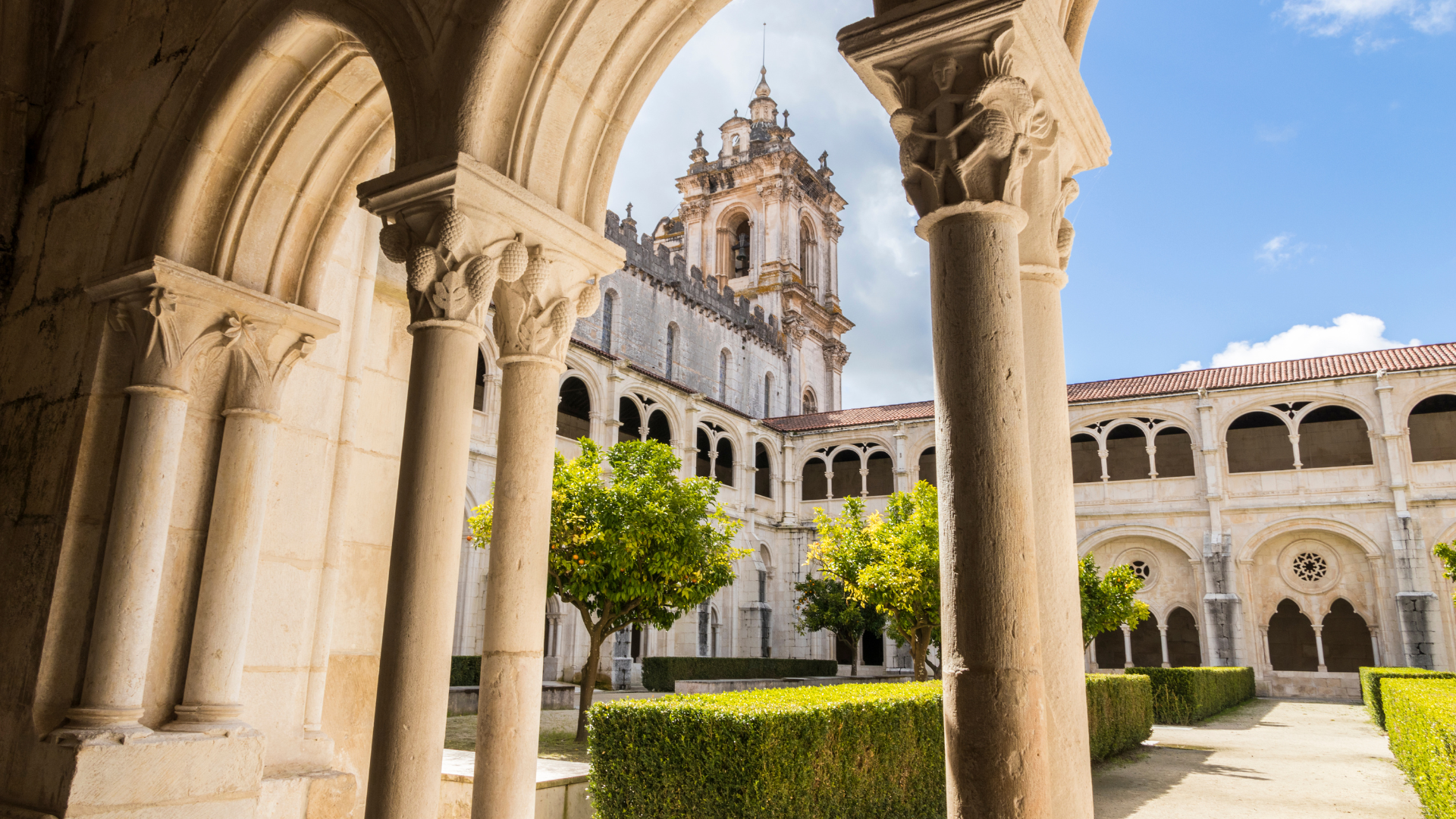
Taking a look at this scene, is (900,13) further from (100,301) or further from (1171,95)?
(1171,95)

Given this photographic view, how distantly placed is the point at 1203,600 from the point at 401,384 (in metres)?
23.6

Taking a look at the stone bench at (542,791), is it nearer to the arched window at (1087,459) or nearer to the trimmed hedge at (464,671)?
the trimmed hedge at (464,671)

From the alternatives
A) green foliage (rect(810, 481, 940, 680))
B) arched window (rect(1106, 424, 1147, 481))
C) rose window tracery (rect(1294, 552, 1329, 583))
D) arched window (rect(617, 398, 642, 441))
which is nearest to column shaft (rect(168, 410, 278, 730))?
green foliage (rect(810, 481, 940, 680))

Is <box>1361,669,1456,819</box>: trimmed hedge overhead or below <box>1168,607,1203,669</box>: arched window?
below

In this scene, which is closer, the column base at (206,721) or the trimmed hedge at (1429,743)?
the column base at (206,721)

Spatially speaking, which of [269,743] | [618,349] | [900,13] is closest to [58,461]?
[269,743]

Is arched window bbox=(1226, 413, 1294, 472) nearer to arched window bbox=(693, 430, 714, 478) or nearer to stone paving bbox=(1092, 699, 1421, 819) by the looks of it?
stone paving bbox=(1092, 699, 1421, 819)

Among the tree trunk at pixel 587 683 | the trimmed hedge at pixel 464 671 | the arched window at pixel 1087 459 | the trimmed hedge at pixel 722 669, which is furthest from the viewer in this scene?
the arched window at pixel 1087 459

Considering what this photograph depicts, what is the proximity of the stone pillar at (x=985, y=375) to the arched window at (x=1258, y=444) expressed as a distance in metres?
26.8

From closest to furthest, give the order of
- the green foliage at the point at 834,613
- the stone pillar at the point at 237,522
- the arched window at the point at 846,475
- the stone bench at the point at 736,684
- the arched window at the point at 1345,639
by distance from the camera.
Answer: the stone pillar at the point at 237,522, the stone bench at the point at 736,684, the green foliage at the point at 834,613, the arched window at the point at 1345,639, the arched window at the point at 846,475

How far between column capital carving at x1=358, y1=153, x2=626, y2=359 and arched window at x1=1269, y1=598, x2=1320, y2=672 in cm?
2855

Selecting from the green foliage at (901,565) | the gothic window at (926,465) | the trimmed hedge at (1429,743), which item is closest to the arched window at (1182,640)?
the gothic window at (926,465)

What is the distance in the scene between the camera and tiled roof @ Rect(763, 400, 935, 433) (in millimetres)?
28078

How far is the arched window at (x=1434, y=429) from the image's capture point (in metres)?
23.6
